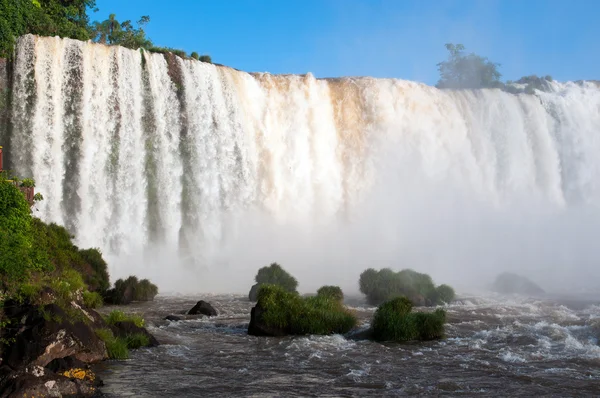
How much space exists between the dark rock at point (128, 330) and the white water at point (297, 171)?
46.1ft

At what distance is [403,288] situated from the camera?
23.1 m

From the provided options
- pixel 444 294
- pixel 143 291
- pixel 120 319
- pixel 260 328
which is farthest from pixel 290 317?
pixel 444 294

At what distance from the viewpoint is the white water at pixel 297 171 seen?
98.9ft

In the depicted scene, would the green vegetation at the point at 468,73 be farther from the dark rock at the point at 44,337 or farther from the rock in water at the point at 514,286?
the dark rock at the point at 44,337

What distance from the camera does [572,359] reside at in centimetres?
1343

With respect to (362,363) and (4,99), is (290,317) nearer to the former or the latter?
(362,363)

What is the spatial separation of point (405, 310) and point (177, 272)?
17421 mm

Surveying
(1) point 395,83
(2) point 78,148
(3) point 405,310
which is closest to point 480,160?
(1) point 395,83

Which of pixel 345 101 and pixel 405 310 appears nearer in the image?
pixel 405 310

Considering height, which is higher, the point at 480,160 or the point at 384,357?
the point at 480,160

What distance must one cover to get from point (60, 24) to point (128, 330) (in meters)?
25.6

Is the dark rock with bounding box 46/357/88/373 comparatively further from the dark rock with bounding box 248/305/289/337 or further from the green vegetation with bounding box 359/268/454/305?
the green vegetation with bounding box 359/268/454/305

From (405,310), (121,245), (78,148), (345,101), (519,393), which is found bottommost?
(519,393)

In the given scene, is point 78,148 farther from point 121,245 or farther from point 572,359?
point 572,359
